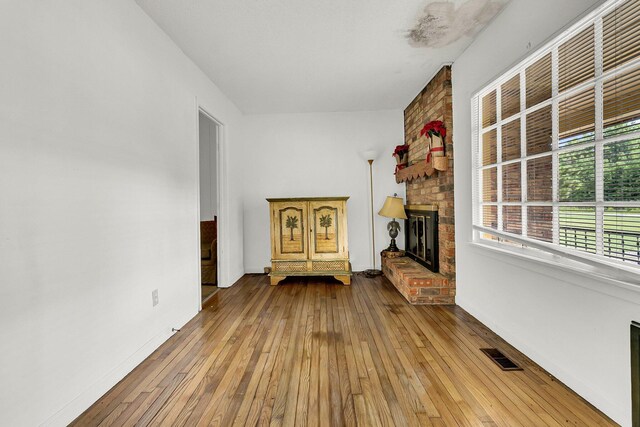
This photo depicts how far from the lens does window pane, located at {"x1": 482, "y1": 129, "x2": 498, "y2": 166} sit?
2391 mm

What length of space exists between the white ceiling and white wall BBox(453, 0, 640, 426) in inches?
11.9

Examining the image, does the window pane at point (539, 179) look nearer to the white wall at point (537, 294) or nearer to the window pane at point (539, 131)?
the window pane at point (539, 131)

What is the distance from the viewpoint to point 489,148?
2461 mm

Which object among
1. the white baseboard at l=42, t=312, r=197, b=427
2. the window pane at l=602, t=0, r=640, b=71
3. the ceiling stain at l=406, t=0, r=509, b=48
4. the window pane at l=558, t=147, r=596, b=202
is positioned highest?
the ceiling stain at l=406, t=0, r=509, b=48

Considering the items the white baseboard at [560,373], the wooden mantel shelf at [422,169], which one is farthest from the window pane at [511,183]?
the white baseboard at [560,373]

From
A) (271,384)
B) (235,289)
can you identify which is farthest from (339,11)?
(235,289)

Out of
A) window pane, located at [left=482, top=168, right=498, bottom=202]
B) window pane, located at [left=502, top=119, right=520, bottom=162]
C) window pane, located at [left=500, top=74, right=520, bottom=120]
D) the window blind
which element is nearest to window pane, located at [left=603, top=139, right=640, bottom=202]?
the window blind

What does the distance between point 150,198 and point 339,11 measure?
1967 mm

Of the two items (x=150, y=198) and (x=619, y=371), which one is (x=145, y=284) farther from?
(x=619, y=371)

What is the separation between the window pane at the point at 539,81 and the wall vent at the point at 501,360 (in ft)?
5.62

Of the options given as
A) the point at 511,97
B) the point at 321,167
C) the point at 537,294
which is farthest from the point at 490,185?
the point at 321,167

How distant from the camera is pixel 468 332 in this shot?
2.34m

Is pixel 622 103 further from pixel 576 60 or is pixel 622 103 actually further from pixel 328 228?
pixel 328 228

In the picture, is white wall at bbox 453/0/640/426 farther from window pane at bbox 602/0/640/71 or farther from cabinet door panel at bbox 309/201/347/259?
cabinet door panel at bbox 309/201/347/259
